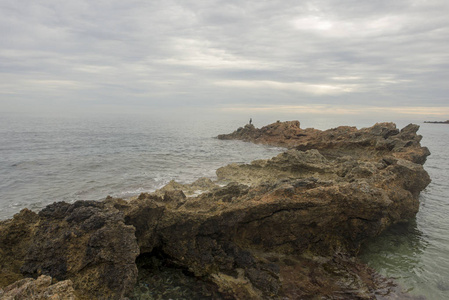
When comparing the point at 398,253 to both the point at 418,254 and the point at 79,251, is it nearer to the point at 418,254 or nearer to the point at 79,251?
the point at 418,254

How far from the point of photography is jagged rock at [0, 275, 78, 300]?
3844 millimetres

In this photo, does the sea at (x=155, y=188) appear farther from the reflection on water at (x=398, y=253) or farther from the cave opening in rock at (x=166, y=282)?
the cave opening in rock at (x=166, y=282)

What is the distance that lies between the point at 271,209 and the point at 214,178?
1169cm

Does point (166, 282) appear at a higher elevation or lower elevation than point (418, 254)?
higher

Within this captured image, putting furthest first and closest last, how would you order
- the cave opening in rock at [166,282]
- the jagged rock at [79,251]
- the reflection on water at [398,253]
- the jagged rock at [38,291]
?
the reflection on water at [398,253] < the cave opening in rock at [166,282] < the jagged rock at [79,251] < the jagged rock at [38,291]

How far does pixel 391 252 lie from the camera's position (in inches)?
345

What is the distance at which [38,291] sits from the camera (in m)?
4.02

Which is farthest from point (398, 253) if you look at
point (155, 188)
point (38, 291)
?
point (155, 188)

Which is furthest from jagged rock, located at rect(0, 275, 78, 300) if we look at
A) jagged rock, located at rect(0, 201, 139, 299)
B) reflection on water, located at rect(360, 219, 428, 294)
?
reflection on water, located at rect(360, 219, 428, 294)

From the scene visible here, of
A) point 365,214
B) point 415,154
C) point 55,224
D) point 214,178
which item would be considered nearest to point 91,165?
point 214,178

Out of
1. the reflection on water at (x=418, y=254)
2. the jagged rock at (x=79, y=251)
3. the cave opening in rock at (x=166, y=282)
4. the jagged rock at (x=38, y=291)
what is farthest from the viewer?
the reflection on water at (x=418, y=254)

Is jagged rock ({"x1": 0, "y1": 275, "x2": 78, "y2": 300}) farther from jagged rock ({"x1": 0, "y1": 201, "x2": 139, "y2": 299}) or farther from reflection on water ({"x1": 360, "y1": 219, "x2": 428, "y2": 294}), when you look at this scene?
reflection on water ({"x1": 360, "y1": 219, "x2": 428, "y2": 294})

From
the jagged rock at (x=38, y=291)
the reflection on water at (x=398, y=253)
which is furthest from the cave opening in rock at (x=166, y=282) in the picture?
the reflection on water at (x=398, y=253)

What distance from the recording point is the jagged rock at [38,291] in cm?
384
